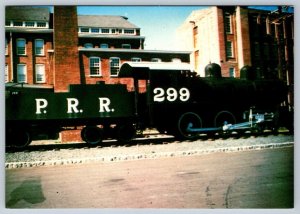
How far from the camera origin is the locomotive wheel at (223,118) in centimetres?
955

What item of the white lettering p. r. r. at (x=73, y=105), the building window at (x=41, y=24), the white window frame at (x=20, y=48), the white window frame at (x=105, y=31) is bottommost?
the white lettering p. r. r. at (x=73, y=105)

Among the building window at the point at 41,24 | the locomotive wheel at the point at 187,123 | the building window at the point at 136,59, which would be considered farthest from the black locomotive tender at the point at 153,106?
the building window at the point at 41,24

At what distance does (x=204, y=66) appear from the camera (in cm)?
923

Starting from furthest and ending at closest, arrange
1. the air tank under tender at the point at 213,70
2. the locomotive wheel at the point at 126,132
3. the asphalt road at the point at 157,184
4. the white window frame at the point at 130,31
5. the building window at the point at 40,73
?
1. the air tank under tender at the point at 213,70
2. the locomotive wheel at the point at 126,132
3. the white window frame at the point at 130,31
4. the building window at the point at 40,73
5. the asphalt road at the point at 157,184

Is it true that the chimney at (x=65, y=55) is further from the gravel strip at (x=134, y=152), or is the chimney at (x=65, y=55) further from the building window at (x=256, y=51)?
the building window at (x=256, y=51)

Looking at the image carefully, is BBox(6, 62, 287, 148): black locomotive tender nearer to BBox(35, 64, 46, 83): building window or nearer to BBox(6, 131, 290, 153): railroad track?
BBox(6, 131, 290, 153): railroad track

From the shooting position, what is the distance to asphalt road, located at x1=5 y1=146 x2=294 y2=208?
20.5 ft

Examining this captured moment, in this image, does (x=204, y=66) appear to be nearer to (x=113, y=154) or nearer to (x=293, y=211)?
(x=113, y=154)

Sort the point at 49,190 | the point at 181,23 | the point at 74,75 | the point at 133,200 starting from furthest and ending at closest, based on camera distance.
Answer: the point at 74,75 → the point at 181,23 → the point at 49,190 → the point at 133,200

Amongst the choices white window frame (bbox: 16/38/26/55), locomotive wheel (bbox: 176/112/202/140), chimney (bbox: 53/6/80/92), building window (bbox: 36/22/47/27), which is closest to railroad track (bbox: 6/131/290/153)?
locomotive wheel (bbox: 176/112/202/140)

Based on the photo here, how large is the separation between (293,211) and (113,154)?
452 cm

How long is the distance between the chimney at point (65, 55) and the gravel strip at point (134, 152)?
187 cm

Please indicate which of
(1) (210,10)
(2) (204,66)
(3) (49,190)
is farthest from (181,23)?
(3) (49,190)

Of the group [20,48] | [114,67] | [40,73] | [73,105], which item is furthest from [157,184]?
[20,48]
